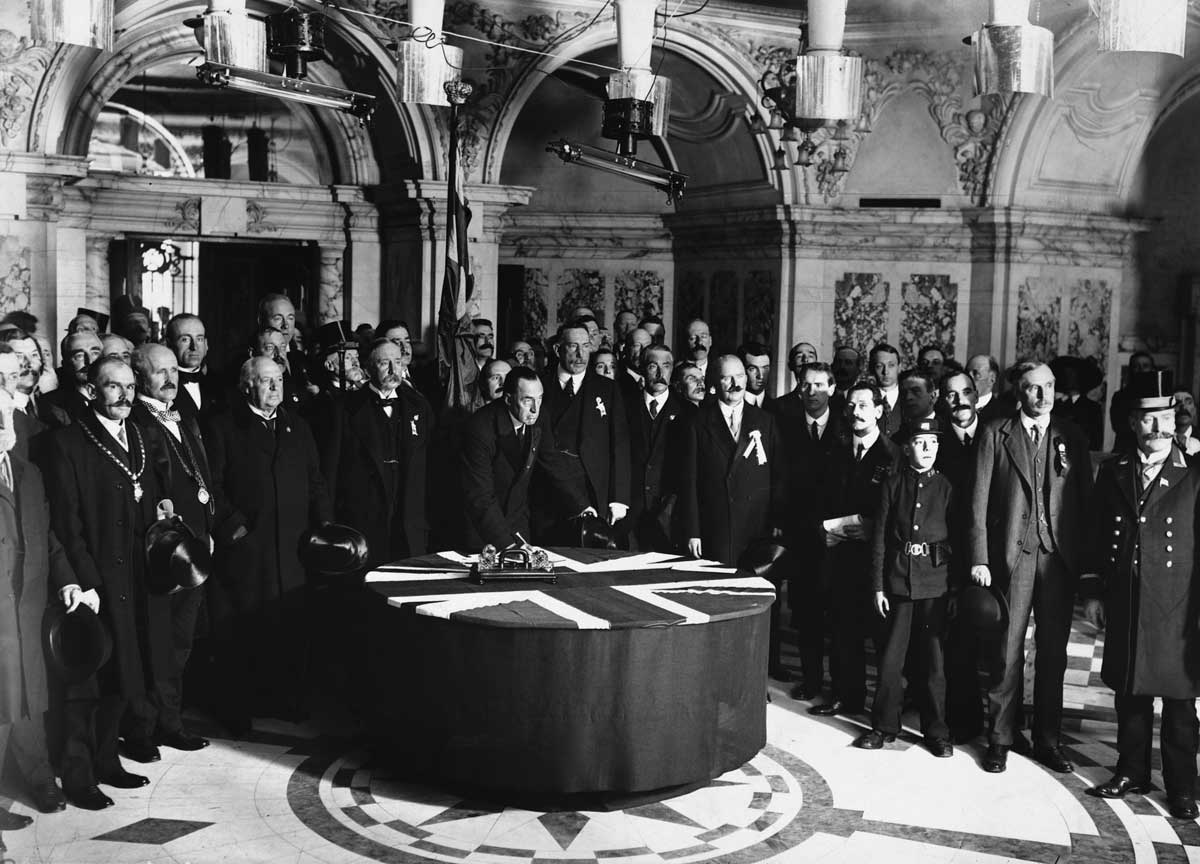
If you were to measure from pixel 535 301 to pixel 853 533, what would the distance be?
8.89 metres

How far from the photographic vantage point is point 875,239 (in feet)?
45.2

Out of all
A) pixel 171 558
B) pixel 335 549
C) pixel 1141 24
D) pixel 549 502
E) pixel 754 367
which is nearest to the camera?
pixel 1141 24

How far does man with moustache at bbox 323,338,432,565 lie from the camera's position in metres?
7.40

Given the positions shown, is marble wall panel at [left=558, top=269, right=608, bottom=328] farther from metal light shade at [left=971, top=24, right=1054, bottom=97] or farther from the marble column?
metal light shade at [left=971, top=24, right=1054, bottom=97]

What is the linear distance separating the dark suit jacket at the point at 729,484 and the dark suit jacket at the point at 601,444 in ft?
1.69

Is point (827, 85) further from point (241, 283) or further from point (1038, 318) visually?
point (241, 283)

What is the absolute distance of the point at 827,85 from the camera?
698 centimetres

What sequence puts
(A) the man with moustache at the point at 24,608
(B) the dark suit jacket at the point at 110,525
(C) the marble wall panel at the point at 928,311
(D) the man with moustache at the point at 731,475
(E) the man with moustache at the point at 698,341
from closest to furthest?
(A) the man with moustache at the point at 24,608 < (B) the dark suit jacket at the point at 110,525 < (D) the man with moustache at the point at 731,475 < (E) the man with moustache at the point at 698,341 < (C) the marble wall panel at the point at 928,311

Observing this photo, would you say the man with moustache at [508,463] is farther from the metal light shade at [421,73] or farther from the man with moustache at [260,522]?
the metal light shade at [421,73]

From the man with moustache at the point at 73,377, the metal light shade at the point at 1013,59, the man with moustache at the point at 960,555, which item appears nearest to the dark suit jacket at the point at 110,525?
the man with moustache at the point at 73,377

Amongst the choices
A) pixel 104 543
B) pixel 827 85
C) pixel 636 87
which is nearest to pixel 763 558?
pixel 827 85

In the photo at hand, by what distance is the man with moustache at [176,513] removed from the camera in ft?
20.4

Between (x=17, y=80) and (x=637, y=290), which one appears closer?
(x=17, y=80)

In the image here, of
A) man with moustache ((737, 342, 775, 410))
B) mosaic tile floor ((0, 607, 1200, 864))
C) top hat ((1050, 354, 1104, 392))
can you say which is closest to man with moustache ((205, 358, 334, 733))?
mosaic tile floor ((0, 607, 1200, 864))
